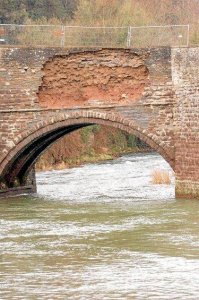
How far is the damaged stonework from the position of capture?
86.6 feet

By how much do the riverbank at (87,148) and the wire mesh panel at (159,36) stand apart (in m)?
10.4

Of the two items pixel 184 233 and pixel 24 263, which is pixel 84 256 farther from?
pixel 184 233

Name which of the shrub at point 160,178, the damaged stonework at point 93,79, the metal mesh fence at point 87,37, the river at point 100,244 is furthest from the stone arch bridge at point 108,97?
the shrub at point 160,178

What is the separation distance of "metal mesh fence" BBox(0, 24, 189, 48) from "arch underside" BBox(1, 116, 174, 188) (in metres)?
1.99

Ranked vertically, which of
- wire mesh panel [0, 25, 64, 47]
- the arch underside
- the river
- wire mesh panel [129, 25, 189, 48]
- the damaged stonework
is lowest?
the river

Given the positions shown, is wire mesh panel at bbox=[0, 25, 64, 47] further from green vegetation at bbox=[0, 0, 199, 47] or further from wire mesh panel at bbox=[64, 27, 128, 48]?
wire mesh panel at bbox=[64, 27, 128, 48]

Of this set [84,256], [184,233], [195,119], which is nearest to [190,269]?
[84,256]

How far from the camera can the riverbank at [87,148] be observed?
127 ft

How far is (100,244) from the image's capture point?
64.8 feet

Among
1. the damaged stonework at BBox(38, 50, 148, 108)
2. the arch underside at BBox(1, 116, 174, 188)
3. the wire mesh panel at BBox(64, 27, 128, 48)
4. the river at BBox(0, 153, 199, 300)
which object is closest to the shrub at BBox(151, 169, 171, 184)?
the river at BBox(0, 153, 199, 300)

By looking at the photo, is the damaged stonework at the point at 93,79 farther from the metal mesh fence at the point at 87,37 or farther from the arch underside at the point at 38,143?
the metal mesh fence at the point at 87,37

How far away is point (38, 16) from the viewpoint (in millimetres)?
55719

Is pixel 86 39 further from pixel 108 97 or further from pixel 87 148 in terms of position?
pixel 87 148

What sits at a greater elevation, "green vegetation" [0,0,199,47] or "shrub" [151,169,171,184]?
"green vegetation" [0,0,199,47]
